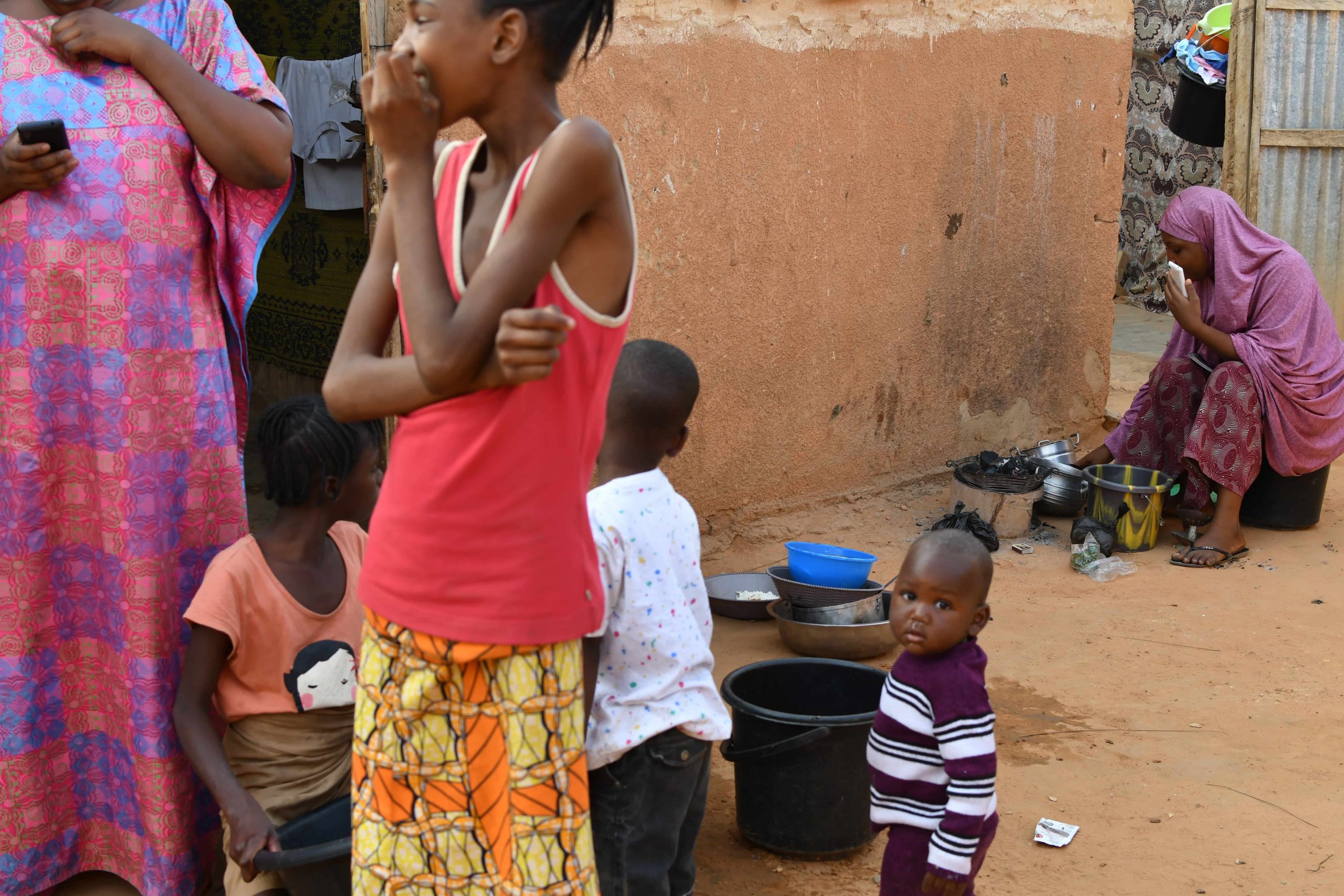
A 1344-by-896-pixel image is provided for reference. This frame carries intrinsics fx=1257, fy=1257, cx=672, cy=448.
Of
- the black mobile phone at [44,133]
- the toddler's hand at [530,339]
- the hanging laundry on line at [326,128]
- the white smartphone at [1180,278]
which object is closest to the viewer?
the toddler's hand at [530,339]

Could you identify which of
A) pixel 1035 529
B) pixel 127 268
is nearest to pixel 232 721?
pixel 127 268

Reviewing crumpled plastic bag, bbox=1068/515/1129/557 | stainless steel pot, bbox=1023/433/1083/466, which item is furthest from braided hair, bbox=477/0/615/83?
stainless steel pot, bbox=1023/433/1083/466

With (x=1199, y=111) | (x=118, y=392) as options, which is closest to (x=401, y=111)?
(x=118, y=392)

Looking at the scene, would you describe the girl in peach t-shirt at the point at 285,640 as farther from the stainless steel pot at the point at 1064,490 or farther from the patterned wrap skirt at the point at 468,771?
the stainless steel pot at the point at 1064,490

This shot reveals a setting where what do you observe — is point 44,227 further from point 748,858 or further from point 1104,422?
point 1104,422

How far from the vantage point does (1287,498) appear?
5594 mm

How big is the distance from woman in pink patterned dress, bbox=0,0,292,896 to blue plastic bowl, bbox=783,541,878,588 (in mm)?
2088

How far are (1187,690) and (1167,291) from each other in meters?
2.18

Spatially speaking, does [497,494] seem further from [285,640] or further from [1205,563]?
[1205,563]

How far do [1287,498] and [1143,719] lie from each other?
93.7 inches

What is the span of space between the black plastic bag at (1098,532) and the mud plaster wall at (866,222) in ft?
2.74

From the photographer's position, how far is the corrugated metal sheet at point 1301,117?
6625mm

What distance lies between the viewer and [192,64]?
245 centimetres

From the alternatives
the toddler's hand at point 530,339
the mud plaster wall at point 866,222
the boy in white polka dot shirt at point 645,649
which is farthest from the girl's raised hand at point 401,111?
the mud plaster wall at point 866,222
